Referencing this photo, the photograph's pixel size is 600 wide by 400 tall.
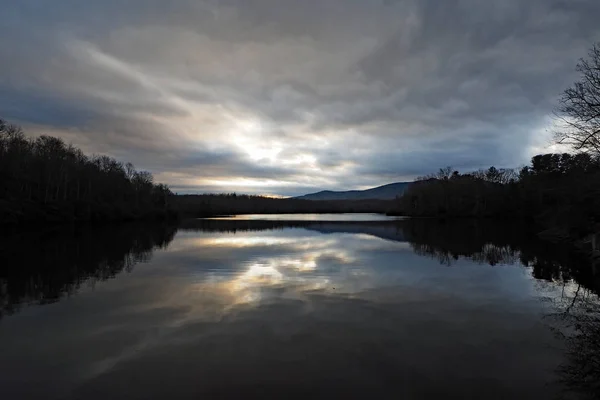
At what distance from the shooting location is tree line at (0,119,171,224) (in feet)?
169

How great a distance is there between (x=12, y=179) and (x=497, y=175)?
105183 millimetres

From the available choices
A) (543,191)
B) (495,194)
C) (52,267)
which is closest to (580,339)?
(52,267)

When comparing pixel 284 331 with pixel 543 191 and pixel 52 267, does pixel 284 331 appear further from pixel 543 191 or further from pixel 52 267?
pixel 543 191

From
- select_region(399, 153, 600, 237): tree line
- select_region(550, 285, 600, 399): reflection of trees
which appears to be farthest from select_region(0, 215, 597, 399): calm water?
select_region(399, 153, 600, 237): tree line

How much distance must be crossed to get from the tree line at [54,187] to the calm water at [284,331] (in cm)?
4161

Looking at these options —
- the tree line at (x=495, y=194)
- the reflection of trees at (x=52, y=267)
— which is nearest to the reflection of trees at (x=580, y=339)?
the reflection of trees at (x=52, y=267)

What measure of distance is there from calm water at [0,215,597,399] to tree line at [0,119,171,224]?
41.6 metres

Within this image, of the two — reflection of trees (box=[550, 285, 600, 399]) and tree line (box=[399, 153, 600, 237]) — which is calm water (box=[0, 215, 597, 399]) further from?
tree line (box=[399, 153, 600, 237])

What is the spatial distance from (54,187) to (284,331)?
6743 centimetres

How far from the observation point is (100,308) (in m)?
11.2

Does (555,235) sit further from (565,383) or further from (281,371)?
(281,371)

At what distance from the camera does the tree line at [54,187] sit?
51.5 meters

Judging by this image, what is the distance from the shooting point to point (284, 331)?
355 inches

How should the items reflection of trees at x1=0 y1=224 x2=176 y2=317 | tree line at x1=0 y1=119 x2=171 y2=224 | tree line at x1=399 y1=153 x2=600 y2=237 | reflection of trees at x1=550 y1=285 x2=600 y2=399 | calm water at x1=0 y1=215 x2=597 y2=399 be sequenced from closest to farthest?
1. calm water at x1=0 y1=215 x2=597 y2=399
2. reflection of trees at x1=550 y1=285 x2=600 y2=399
3. reflection of trees at x1=0 y1=224 x2=176 y2=317
4. tree line at x1=0 y1=119 x2=171 y2=224
5. tree line at x1=399 y1=153 x2=600 y2=237
